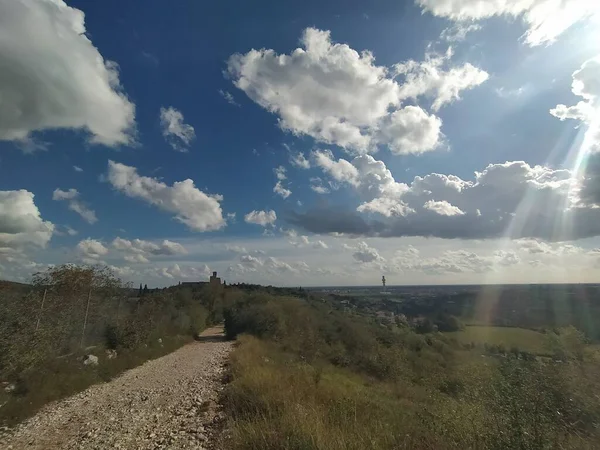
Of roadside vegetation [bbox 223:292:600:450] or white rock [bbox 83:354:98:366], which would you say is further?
white rock [bbox 83:354:98:366]

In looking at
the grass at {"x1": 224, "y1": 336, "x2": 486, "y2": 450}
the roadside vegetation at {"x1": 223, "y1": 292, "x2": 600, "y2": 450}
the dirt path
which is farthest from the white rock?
the grass at {"x1": 224, "y1": 336, "x2": 486, "y2": 450}

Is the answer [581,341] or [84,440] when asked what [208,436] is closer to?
[84,440]

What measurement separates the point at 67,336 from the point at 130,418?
27.9 ft

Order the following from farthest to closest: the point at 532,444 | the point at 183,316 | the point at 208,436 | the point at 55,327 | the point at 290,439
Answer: the point at 183,316
the point at 55,327
the point at 208,436
the point at 290,439
the point at 532,444

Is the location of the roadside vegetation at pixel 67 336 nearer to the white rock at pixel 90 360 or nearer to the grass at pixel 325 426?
the white rock at pixel 90 360

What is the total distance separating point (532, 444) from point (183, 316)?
39867 mm

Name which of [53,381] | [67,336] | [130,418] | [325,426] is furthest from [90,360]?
[325,426]

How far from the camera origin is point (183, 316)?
41.0 meters

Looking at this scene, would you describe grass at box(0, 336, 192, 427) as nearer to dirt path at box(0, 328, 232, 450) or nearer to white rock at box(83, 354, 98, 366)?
white rock at box(83, 354, 98, 366)

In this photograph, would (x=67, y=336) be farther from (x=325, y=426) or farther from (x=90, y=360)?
(x=325, y=426)

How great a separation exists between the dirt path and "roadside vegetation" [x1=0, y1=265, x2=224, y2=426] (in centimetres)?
76

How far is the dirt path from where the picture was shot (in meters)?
8.24

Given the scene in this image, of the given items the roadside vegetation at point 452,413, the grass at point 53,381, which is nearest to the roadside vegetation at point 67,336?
the grass at point 53,381

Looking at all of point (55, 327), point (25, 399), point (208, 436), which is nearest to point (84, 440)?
point (208, 436)
